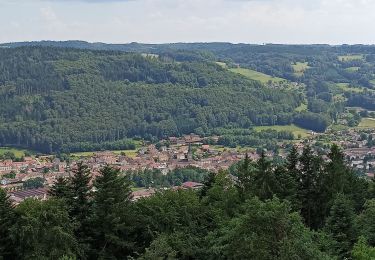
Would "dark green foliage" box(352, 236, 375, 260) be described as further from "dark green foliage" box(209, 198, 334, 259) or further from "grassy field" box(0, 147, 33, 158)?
"grassy field" box(0, 147, 33, 158)

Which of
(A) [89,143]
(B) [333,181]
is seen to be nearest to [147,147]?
(A) [89,143]

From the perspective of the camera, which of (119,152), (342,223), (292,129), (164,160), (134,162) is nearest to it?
(342,223)

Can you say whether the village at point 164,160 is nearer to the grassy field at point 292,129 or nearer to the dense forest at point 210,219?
the grassy field at point 292,129

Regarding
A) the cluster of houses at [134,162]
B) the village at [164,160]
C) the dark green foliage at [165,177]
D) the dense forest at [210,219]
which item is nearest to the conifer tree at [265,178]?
the dense forest at [210,219]

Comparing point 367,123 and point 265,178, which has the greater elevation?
point 265,178

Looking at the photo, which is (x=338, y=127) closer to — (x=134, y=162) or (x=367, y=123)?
(x=367, y=123)

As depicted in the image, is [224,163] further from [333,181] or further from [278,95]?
[278,95]

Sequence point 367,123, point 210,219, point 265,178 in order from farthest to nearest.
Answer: point 367,123
point 265,178
point 210,219

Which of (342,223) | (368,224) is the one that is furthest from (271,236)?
(368,224)
